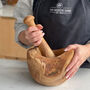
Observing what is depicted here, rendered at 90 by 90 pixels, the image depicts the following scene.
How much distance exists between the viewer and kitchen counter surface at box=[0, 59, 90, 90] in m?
0.69

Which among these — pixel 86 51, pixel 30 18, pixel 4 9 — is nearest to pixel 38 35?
pixel 30 18

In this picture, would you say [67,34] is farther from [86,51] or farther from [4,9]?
[4,9]

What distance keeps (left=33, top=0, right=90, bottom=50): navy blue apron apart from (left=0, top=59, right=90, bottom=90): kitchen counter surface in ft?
0.45

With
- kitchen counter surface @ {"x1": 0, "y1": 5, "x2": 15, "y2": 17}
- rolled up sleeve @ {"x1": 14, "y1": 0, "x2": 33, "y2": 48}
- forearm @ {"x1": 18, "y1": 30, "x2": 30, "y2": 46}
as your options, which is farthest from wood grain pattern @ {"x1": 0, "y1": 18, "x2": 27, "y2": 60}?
forearm @ {"x1": 18, "y1": 30, "x2": 30, "y2": 46}

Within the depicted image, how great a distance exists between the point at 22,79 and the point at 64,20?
0.87 feet

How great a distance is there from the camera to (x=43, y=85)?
70 centimetres

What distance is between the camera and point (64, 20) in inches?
32.2

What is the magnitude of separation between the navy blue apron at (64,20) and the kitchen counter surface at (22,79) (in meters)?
0.14

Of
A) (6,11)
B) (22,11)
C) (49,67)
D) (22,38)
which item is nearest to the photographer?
(49,67)

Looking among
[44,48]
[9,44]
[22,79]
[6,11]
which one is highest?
[44,48]

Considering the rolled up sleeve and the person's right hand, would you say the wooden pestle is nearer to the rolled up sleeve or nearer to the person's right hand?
the person's right hand

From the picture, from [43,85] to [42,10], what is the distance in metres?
0.30

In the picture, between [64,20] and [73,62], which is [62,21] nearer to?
[64,20]

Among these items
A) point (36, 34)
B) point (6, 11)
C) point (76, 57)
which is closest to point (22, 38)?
point (36, 34)
